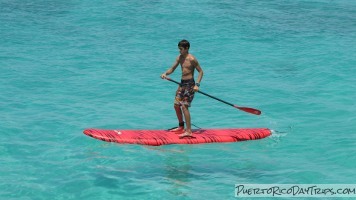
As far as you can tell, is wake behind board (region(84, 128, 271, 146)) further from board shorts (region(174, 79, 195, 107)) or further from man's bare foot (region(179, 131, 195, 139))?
Result: board shorts (region(174, 79, 195, 107))

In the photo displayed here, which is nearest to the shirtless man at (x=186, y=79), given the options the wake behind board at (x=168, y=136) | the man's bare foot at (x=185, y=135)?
the man's bare foot at (x=185, y=135)

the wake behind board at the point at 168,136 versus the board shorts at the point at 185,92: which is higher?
the board shorts at the point at 185,92

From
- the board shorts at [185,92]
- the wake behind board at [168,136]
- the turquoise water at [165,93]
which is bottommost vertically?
the turquoise water at [165,93]

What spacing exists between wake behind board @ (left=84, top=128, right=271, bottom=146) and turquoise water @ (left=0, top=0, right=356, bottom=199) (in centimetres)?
20

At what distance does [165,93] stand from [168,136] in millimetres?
5181

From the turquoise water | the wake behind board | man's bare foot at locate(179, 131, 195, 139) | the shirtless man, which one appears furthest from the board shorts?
the turquoise water

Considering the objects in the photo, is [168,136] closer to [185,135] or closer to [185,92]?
[185,135]

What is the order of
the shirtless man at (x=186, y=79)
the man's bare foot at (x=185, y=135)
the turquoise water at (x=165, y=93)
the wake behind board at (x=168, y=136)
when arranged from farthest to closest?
the man's bare foot at (x=185, y=135)
the wake behind board at (x=168, y=136)
the shirtless man at (x=186, y=79)
the turquoise water at (x=165, y=93)

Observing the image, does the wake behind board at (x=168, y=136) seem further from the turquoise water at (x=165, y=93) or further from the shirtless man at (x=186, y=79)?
the shirtless man at (x=186, y=79)

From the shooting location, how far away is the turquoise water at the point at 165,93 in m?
12.7

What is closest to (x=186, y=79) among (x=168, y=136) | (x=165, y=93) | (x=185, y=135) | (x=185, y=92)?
(x=185, y=92)

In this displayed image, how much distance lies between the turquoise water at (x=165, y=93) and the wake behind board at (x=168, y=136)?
202 millimetres

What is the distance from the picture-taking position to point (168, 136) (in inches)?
551

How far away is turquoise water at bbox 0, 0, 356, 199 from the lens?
1270cm
